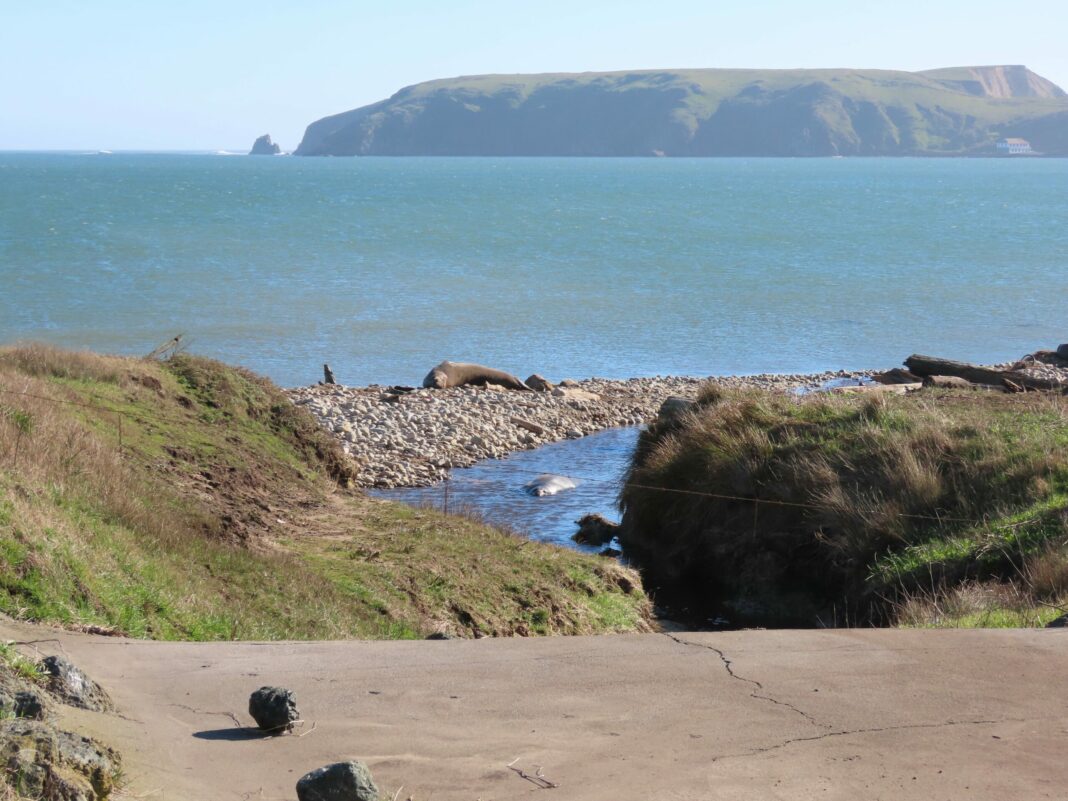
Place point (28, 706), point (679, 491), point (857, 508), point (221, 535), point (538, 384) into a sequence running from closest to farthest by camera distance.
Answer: point (28, 706) → point (221, 535) → point (857, 508) → point (679, 491) → point (538, 384)

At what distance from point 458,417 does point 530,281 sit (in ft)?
100

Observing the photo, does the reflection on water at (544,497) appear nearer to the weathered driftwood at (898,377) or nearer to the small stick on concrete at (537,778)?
the weathered driftwood at (898,377)

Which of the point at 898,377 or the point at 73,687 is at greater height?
the point at 73,687

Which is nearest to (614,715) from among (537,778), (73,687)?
(537,778)

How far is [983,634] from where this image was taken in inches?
292

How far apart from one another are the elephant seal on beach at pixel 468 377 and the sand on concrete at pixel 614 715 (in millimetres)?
21161

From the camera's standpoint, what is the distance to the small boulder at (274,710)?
17.6ft

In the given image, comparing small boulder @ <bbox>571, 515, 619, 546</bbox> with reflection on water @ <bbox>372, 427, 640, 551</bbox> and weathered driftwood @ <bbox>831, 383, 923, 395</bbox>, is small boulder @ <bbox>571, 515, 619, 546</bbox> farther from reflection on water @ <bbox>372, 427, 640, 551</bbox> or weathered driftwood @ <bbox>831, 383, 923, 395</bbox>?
weathered driftwood @ <bbox>831, 383, 923, 395</bbox>

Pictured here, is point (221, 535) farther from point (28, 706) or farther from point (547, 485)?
point (547, 485)

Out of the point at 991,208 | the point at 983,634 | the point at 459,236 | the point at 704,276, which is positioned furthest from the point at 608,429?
the point at 991,208

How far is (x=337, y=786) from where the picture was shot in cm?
437

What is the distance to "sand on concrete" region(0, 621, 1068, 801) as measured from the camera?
504 cm

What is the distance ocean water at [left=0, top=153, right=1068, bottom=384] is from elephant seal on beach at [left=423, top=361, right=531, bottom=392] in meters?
3.92

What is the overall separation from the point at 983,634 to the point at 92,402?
9953mm
